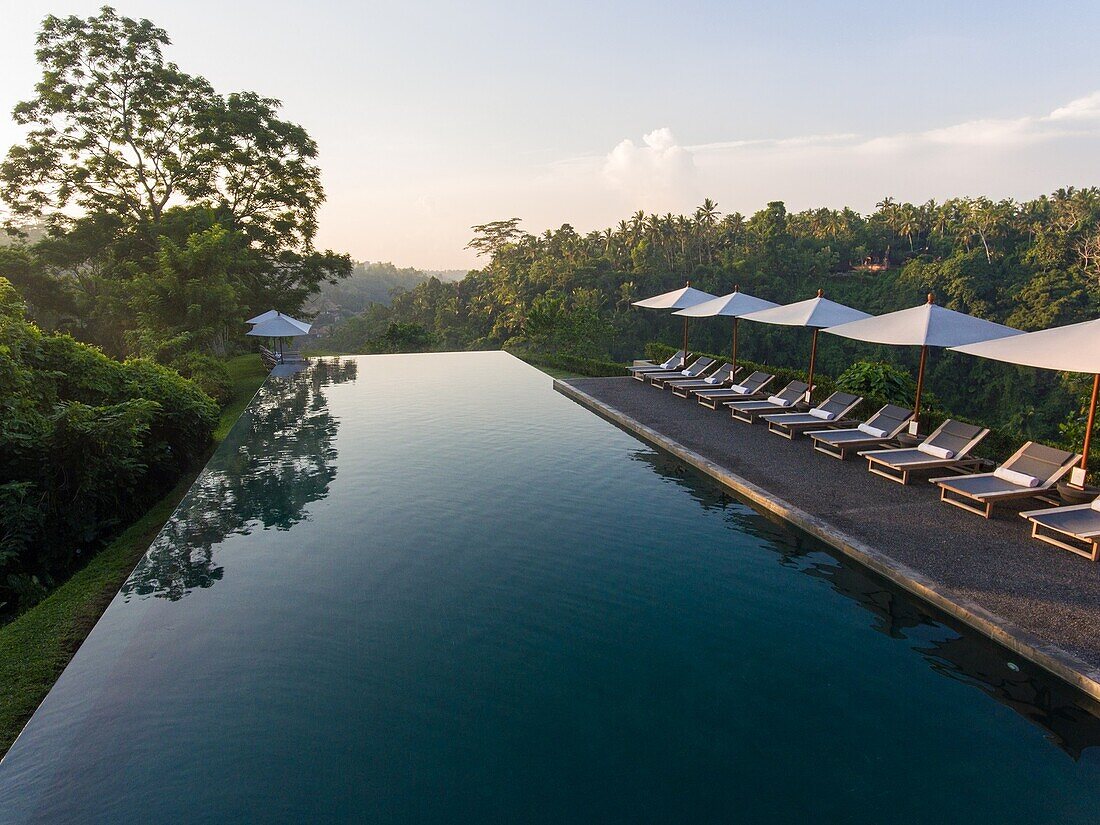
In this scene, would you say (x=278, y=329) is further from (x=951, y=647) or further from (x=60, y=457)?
(x=951, y=647)

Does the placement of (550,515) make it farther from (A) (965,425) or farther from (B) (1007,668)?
(A) (965,425)

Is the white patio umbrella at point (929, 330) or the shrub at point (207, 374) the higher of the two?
the white patio umbrella at point (929, 330)

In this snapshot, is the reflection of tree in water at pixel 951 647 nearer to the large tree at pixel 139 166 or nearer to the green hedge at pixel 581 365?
the green hedge at pixel 581 365

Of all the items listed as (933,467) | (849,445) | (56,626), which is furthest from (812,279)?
(56,626)

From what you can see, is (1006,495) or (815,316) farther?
(815,316)

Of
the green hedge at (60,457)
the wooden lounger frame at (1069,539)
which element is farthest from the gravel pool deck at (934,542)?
the green hedge at (60,457)
